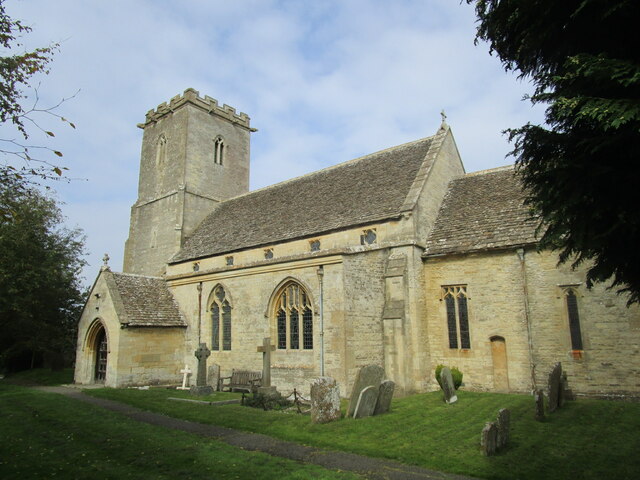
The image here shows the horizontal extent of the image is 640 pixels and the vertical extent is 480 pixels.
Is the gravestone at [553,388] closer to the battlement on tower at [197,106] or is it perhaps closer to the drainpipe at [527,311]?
the drainpipe at [527,311]

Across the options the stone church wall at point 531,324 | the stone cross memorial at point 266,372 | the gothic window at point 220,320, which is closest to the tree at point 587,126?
the stone church wall at point 531,324

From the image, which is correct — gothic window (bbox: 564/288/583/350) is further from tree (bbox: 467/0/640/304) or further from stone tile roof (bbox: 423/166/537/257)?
tree (bbox: 467/0/640/304)

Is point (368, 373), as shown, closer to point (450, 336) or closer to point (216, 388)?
point (450, 336)

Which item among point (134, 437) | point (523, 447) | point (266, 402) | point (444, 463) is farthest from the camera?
point (266, 402)

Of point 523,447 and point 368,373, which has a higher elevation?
point 368,373

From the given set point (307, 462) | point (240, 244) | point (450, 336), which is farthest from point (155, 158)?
point (307, 462)

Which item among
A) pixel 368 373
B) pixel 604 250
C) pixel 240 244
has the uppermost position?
pixel 240 244

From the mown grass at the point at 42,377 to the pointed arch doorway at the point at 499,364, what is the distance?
2091 centimetres

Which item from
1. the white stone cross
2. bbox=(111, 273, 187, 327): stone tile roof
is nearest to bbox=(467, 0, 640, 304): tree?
the white stone cross

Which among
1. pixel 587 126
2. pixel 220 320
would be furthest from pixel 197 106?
pixel 587 126

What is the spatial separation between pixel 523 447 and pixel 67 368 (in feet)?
96.8

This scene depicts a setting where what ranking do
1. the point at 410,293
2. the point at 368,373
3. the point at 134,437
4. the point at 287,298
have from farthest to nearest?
the point at 287,298 < the point at 410,293 < the point at 368,373 < the point at 134,437

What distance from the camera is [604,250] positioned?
19.4ft

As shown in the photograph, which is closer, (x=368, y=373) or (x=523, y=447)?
(x=523, y=447)
